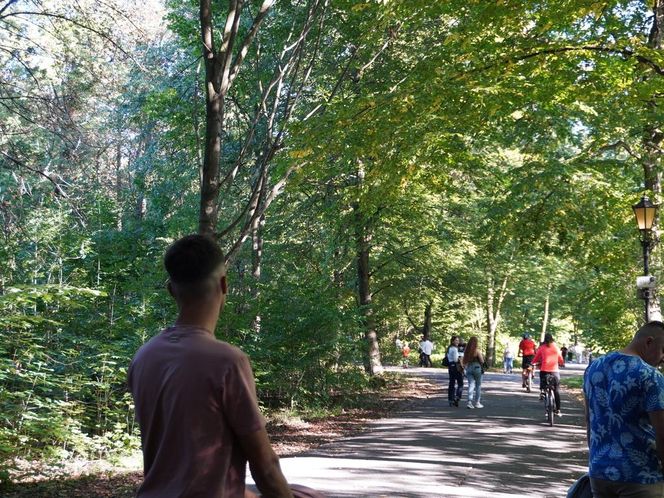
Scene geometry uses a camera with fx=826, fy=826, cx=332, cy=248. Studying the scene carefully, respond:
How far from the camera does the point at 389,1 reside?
1252 cm

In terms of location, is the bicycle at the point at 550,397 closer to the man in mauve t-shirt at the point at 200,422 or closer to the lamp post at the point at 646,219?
the lamp post at the point at 646,219

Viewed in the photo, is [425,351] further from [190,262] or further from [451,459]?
[190,262]

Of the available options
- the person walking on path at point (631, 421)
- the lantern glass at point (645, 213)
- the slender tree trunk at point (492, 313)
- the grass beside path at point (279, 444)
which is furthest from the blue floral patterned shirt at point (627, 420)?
the slender tree trunk at point (492, 313)

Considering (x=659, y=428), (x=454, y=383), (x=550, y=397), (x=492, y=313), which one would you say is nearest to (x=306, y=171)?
(x=550, y=397)

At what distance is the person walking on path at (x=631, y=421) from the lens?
436 centimetres

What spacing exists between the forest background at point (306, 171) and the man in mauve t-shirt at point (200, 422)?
17.9ft

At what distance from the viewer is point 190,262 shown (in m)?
2.65

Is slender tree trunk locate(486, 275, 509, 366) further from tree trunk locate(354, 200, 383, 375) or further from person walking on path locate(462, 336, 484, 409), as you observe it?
person walking on path locate(462, 336, 484, 409)

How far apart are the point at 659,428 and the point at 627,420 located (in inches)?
8.4

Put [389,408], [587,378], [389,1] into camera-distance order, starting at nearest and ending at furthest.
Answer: [587,378] → [389,1] → [389,408]

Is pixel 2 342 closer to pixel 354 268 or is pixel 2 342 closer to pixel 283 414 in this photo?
pixel 283 414

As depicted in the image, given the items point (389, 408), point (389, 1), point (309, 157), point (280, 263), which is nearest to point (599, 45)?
point (389, 1)

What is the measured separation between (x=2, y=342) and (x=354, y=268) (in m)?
20.6

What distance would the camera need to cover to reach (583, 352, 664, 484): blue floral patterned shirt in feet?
14.3
